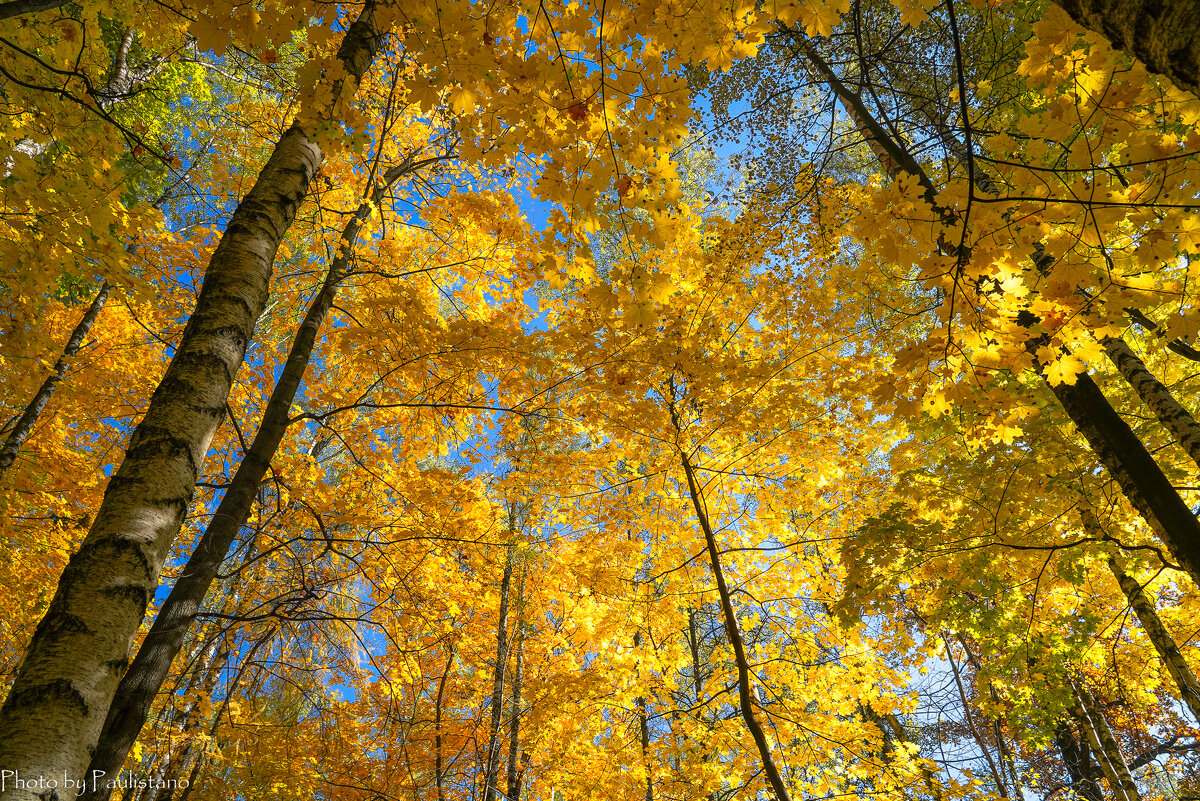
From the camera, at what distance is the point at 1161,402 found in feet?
10.3

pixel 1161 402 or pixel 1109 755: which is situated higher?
pixel 1161 402

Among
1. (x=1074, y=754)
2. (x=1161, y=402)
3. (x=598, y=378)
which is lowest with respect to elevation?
(x=1074, y=754)

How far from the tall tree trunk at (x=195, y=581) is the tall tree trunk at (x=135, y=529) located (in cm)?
33

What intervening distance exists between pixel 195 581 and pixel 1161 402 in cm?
561

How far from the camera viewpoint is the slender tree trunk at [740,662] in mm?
3601

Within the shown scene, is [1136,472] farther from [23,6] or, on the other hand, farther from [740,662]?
[23,6]

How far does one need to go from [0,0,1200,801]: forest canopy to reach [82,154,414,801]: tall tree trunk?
0.02 meters

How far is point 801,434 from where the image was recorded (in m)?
4.12

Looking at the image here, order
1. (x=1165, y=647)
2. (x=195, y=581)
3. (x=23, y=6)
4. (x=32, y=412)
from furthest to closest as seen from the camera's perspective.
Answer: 1. (x=32, y=412)
2. (x=1165, y=647)
3. (x=195, y=581)
4. (x=23, y=6)

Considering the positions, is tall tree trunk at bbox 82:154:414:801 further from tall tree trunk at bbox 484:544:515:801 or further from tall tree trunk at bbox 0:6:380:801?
tall tree trunk at bbox 484:544:515:801

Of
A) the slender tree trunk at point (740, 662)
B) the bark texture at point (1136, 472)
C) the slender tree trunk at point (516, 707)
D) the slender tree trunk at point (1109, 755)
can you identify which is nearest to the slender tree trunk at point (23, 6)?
the slender tree trunk at point (740, 662)

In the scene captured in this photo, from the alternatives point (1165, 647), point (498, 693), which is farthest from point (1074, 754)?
point (498, 693)

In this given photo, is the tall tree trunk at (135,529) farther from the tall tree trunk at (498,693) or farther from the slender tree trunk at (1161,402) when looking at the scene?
the slender tree trunk at (1161,402)

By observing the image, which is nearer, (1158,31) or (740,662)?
(1158,31)
